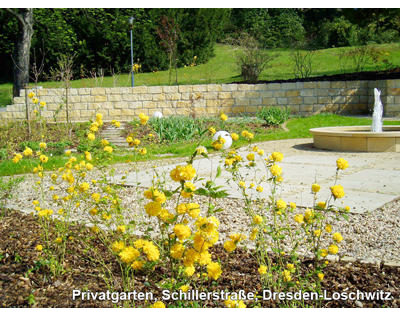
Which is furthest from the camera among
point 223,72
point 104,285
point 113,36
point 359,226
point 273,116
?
point 223,72

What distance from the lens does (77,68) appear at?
1825 cm

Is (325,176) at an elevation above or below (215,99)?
below

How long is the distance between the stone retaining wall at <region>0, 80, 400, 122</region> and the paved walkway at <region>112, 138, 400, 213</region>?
13.1ft

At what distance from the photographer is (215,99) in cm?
1100

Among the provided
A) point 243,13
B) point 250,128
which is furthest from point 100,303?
point 243,13

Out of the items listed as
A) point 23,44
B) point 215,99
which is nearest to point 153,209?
point 215,99

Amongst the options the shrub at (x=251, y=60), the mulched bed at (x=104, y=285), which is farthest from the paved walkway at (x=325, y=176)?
the shrub at (x=251, y=60)

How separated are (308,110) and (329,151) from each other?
15.5ft

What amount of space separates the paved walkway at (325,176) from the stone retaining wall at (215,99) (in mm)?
3995

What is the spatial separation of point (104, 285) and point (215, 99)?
366 inches

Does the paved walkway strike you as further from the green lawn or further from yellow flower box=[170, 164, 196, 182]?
the green lawn

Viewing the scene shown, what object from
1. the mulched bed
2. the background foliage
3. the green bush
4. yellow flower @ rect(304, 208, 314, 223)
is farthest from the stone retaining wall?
yellow flower @ rect(304, 208, 314, 223)

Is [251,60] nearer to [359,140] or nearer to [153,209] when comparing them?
[359,140]
